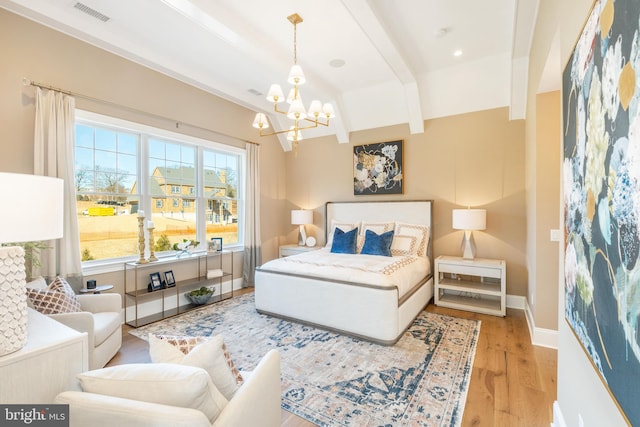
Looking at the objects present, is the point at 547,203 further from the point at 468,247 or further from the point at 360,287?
the point at 360,287

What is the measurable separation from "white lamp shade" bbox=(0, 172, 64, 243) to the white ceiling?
212cm

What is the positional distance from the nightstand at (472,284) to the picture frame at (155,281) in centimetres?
369

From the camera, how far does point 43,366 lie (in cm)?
107

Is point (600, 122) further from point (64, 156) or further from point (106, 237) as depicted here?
point (106, 237)

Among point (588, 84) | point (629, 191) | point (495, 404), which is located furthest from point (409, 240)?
point (629, 191)

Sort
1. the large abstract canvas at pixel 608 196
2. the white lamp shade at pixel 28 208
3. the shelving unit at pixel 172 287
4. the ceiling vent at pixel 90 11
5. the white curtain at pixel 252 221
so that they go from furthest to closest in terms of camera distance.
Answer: the white curtain at pixel 252 221
the shelving unit at pixel 172 287
the ceiling vent at pixel 90 11
the white lamp shade at pixel 28 208
the large abstract canvas at pixel 608 196

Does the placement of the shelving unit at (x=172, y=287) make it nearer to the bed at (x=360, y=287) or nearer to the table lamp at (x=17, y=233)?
the bed at (x=360, y=287)

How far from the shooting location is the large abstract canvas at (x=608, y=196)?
78 centimetres

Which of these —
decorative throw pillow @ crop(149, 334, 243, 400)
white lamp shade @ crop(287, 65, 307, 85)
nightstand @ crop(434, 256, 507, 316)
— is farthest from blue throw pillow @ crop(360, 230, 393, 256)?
decorative throw pillow @ crop(149, 334, 243, 400)

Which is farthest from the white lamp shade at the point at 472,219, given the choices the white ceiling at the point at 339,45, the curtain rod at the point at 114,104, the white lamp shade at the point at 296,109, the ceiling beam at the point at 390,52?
the curtain rod at the point at 114,104

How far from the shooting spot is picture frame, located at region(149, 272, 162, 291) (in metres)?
3.70

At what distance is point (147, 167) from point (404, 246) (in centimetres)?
375

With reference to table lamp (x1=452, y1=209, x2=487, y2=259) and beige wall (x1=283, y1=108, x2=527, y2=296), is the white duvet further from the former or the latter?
beige wall (x1=283, y1=108, x2=527, y2=296)

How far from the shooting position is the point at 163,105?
390 cm
